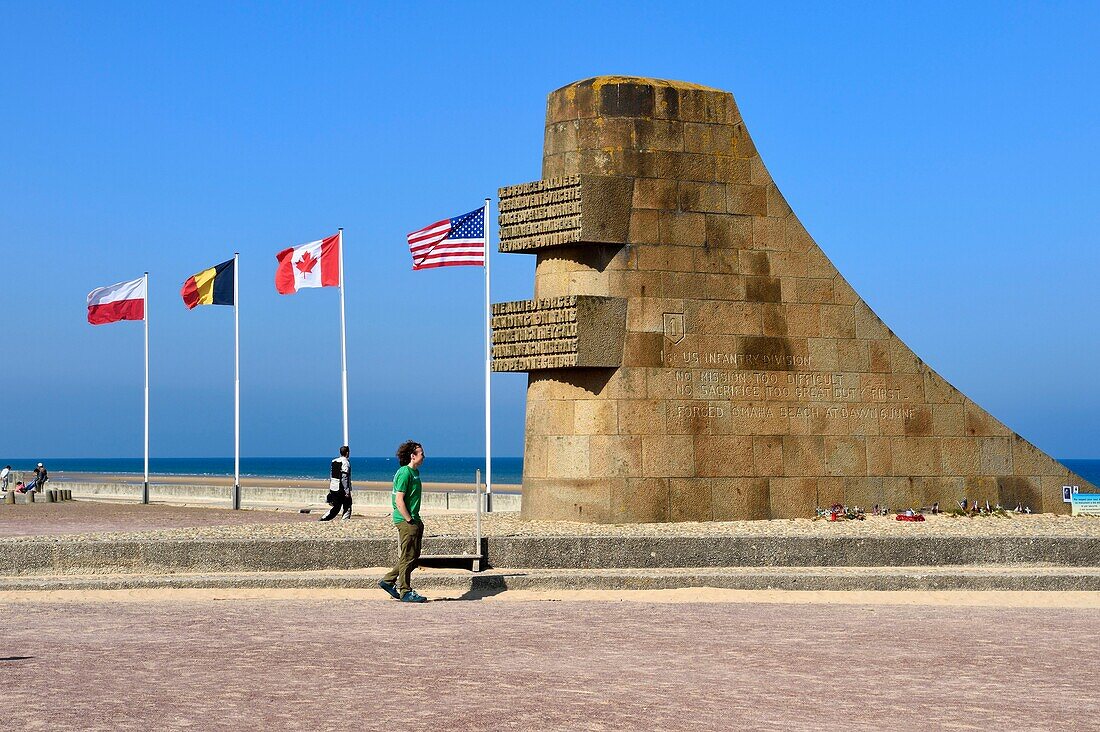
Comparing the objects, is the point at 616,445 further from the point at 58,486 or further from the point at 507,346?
the point at 58,486

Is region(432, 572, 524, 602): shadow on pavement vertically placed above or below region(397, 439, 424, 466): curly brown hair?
below

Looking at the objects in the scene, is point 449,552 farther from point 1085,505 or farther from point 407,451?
point 1085,505

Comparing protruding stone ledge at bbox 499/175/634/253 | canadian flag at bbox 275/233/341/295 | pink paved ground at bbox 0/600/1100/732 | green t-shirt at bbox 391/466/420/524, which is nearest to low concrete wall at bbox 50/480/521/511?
canadian flag at bbox 275/233/341/295

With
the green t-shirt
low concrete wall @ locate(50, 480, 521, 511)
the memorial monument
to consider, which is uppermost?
the memorial monument

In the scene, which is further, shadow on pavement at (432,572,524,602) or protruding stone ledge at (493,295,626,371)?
protruding stone ledge at (493,295,626,371)

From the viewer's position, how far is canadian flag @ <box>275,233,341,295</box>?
33.4m

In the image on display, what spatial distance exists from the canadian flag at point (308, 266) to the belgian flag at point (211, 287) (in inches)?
145

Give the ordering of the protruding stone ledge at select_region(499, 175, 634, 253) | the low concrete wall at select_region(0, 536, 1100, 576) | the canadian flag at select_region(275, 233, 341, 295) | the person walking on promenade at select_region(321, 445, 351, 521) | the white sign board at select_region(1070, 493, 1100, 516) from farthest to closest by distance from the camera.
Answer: the canadian flag at select_region(275, 233, 341, 295) → the person walking on promenade at select_region(321, 445, 351, 521) → the white sign board at select_region(1070, 493, 1100, 516) → the protruding stone ledge at select_region(499, 175, 634, 253) → the low concrete wall at select_region(0, 536, 1100, 576)

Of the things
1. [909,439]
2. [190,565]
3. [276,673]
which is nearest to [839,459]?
[909,439]

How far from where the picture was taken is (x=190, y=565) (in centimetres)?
1661

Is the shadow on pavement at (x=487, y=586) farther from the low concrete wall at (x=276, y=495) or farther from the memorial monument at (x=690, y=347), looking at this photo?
the low concrete wall at (x=276, y=495)

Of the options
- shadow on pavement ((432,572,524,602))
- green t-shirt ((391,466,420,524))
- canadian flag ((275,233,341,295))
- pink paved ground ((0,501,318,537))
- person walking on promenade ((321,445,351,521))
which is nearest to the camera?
green t-shirt ((391,466,420,524))

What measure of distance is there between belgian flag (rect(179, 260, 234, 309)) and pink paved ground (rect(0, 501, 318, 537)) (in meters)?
5.49

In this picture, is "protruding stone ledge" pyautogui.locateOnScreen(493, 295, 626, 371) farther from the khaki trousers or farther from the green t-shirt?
the khaki trousers
